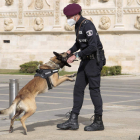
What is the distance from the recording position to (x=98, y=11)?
32594 mm

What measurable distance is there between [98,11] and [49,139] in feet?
88.1

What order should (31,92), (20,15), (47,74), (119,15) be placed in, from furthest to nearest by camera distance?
(20,15), (119,15), (47,74), (31,92)

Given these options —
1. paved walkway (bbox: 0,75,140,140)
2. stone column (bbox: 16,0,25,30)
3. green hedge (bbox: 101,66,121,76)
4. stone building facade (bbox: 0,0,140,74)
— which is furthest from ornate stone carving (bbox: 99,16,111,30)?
paved walkway (bbox: 0,75,140,140)

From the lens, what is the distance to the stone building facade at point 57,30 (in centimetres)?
3166

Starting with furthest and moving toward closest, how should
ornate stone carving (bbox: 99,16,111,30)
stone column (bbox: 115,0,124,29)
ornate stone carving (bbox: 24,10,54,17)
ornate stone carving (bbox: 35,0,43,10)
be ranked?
ornate stone carving (bbox: 35,0,43,10) → ornate stone carving (bbox: 24,10,54,17) → ornate stone carving (bbox: 99,16,111,30) → stone column (bbox: 115,0,124,29)

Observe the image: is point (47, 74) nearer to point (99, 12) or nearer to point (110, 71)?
point (110, 71)

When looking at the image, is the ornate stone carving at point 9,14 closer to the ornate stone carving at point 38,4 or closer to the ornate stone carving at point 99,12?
the ornate stone carving at point 38,4

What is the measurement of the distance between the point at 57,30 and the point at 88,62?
86.3 feet

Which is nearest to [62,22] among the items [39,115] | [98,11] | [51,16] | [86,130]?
[51,16]

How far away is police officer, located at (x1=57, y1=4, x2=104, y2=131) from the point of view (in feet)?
24.1

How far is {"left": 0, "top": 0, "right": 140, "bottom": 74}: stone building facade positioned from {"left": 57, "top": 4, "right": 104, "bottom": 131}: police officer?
23924mm

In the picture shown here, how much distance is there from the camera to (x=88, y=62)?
297 inches

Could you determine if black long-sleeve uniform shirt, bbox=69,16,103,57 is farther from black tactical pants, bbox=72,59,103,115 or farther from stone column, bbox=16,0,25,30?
stone column, bbox=16,0,25,30

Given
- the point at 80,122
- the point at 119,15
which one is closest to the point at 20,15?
the point at 119,15
